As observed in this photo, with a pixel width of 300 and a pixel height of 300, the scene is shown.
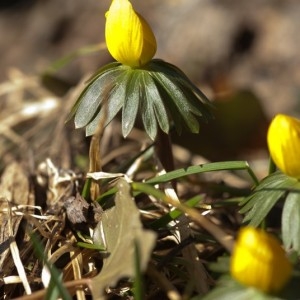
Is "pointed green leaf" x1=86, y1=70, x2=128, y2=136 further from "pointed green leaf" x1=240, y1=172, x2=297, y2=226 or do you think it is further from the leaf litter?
"pointed green leaf" x1=240, y1=172, x2=297, y2=226

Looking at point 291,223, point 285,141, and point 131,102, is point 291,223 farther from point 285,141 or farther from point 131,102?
point 131,102

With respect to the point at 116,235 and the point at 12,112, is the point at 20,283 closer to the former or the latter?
the point at 116,235

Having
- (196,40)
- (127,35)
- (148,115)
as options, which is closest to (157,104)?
(148,115)

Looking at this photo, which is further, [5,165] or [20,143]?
[20,143]

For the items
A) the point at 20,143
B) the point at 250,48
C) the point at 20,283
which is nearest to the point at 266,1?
the point at 250,48

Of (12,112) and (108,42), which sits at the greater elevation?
(108,42)

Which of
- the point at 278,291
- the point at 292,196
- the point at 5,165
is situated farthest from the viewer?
the point at 5,165

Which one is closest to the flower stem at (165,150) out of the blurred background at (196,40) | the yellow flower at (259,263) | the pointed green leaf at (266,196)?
the pointed green leaf at (266,196)
